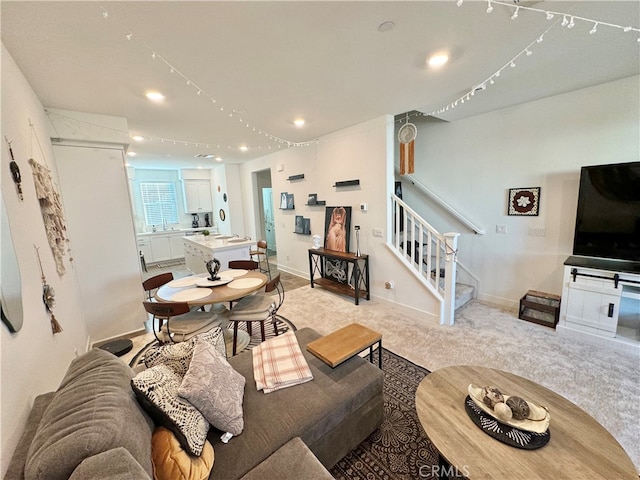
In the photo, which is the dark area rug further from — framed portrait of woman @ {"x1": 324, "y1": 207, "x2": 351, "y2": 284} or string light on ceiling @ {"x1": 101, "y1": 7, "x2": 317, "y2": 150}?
string light on ceiling @ {"x1": 101, "y1": 7, "x2": 317, "y2": 150}

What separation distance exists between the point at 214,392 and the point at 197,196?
7.67 metres

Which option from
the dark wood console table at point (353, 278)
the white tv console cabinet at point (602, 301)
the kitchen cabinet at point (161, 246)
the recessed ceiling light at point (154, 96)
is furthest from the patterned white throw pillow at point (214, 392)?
the kitchen cabinet at point (161, 246)

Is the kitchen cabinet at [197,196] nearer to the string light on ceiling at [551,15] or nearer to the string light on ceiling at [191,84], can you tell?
the string light on ceiling at [191,84]

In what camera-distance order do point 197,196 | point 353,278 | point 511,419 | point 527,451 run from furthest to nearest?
point 197,196 → point 353,278 → point 511,419 → point 527,451

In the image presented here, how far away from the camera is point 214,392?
1.28m

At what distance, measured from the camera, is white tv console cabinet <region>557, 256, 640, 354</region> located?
8.15 feet

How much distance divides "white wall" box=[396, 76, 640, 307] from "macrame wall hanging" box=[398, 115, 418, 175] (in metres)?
0.89

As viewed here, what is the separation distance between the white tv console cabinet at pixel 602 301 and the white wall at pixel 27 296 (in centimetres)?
425

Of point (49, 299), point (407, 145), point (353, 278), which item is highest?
point (407, 145)

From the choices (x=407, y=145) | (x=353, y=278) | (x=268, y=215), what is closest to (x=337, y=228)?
(x=353, y=278)

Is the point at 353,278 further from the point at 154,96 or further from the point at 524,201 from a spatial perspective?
the point at 154,96

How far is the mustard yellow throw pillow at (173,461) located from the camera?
3.37 ft

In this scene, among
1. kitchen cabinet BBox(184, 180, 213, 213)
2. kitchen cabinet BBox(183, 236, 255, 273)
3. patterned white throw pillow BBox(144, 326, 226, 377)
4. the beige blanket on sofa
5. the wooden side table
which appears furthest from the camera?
kitchen cabinet BBox(184, 180, 213, 213)
